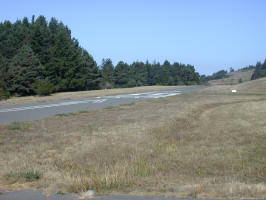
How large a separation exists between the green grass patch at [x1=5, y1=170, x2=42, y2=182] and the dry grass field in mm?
20

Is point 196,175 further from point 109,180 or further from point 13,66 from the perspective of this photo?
point 13,66

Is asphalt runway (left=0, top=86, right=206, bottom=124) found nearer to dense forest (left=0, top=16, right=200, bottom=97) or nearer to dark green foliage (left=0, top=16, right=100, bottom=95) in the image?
dense forest (left=0, top=16, right=200, bottom=97)

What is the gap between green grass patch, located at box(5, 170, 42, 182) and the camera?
22.0ft

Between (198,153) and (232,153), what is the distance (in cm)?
103

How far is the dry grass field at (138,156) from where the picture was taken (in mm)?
6137

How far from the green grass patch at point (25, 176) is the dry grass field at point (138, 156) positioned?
0.07ft

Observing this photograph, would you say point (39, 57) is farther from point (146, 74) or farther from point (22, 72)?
point (146, 74)

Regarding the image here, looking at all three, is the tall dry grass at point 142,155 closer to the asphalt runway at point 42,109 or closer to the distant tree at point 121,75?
the asphalt runway at point 42,109

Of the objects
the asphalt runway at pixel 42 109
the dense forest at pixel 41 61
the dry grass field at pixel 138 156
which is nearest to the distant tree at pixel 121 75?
the dense forest at pixel 41 61

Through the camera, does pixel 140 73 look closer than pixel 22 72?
No

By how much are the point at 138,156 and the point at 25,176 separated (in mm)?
3539

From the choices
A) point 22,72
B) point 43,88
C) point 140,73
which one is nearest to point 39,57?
point 22,72

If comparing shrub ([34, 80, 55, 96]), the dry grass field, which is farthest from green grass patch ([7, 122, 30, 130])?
shrub ([34, 80, 55, 96])

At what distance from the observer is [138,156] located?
9500mm
